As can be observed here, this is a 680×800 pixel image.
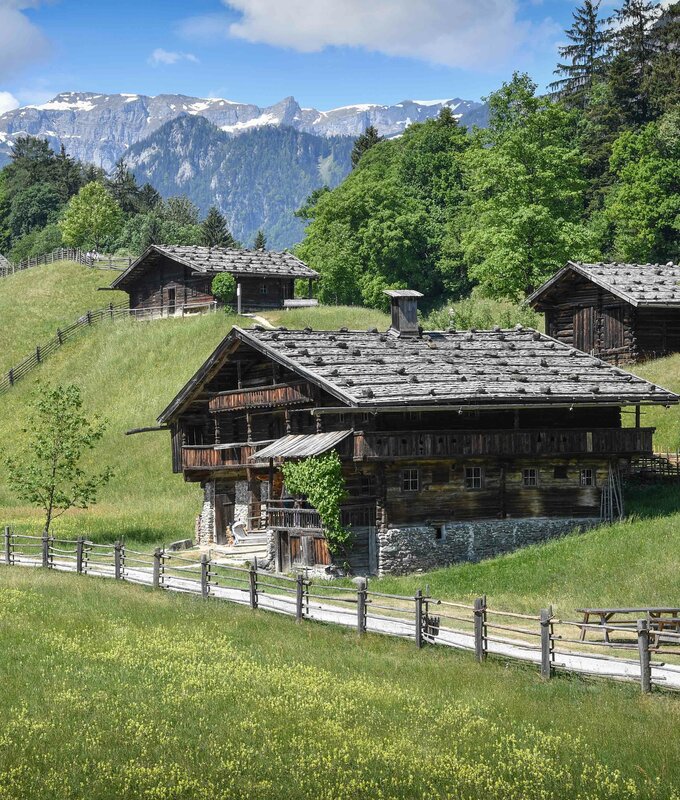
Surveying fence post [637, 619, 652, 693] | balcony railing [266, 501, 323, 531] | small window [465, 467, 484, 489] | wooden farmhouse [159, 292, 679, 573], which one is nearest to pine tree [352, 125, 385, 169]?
wooden farmhouse [159, 292, 679, 573]

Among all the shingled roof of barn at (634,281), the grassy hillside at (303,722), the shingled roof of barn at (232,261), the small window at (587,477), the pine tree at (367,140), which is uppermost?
the pine tree at (367,140)

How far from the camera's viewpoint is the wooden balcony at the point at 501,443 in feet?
117

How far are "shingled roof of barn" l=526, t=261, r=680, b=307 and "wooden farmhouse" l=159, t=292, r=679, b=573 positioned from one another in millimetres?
12747

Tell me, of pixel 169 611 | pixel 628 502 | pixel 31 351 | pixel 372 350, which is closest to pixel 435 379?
pixel 372 350

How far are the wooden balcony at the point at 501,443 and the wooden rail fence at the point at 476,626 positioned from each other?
4.42 meters

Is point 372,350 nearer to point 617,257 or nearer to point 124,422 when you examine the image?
point 124,422

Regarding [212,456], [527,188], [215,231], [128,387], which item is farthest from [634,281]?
[215,231]

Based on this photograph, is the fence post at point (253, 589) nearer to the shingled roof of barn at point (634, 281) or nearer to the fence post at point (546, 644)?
the fence post at point (546, 644)

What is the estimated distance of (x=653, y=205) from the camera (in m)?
76.1

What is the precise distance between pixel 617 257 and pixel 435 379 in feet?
153

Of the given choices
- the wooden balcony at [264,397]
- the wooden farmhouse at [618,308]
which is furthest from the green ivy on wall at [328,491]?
the wooden farmhouse at [618,308]

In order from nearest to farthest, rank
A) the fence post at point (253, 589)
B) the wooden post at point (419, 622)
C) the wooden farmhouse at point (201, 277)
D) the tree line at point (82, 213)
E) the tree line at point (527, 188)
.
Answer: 1. the wooden post at point (419, 622)
2. the fence post at point (253, 589)
3. the tree line at point (527, 188)
4. the wooden farmhouse at point (201, 277)
5. the tree line at point (82, 213)

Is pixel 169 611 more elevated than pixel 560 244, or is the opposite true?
pixel 560 244

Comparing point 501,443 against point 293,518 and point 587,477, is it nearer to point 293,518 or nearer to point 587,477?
point 587,477
